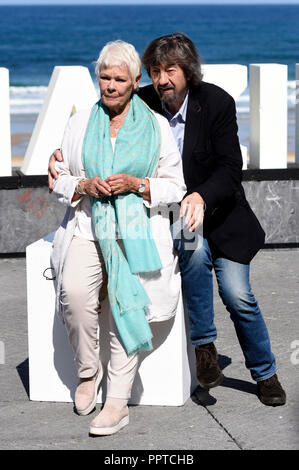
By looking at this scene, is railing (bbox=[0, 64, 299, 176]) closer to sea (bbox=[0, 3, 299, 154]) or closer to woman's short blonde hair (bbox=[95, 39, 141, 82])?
woman's short blonde hair (bbox=[95, 39, 141, 82])

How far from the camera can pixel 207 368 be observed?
5059mm

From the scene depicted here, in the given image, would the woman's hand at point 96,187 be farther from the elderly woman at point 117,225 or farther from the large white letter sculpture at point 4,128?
the large white letter sculpture at point 4,128

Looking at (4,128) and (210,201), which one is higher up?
(4,128)

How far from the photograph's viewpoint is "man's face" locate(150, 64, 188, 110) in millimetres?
4887

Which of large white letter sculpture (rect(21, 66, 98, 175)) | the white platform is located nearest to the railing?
large white letter sculpture (rect(21, 66, 98, 175))

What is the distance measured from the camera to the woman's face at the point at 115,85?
4.73 metres

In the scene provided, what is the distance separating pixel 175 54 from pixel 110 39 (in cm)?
6441

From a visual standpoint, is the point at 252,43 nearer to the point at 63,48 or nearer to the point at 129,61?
the point at 63,48

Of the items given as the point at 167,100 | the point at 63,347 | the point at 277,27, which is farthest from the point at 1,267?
the point at 277,27

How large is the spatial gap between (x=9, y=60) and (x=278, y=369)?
45439 millimetres

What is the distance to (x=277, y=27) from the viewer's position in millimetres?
80625

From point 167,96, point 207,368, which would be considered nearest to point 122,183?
point 167,96

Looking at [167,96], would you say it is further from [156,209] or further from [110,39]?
[110,39]

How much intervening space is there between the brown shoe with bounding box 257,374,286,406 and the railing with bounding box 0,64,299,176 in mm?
3565
